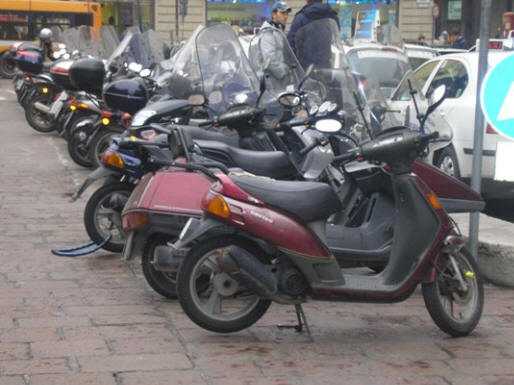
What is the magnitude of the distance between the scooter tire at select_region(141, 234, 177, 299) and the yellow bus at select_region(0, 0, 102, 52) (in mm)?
29774

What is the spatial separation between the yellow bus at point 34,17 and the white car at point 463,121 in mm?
24768

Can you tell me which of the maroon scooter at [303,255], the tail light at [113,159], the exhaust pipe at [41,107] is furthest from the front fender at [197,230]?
the exhaust pipe at [41,107]

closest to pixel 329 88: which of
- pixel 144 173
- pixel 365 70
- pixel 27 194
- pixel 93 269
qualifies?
pixel 144 173

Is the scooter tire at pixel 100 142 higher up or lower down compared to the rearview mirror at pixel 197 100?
lower down

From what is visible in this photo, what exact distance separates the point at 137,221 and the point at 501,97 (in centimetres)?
228

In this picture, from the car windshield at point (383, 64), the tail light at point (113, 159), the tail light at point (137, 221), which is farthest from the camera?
the car windshield at point (383, 64)

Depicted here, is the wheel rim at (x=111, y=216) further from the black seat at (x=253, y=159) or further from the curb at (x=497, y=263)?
the curb at (x=497, y=263)

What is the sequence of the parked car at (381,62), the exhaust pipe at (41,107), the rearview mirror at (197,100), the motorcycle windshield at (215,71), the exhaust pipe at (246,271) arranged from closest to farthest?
the exhaust pipe at (246,271) < the rearview mirror at (197,100) < the motorcycle windshield at (215,71) < the parked car at (381,62) < the exhaust pipe at (41,107)

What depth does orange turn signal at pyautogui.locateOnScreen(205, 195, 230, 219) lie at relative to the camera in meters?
5.35

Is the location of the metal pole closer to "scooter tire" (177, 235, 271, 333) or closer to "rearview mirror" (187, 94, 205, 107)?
"scooter tire" (177, 235, 271, 333)

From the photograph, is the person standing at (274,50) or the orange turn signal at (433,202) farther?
the person standing at (274,50)

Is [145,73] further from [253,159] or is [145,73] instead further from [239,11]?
[239,11]

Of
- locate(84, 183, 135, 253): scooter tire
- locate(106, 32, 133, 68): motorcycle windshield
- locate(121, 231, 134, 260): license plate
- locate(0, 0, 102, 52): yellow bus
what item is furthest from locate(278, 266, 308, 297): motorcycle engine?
locate(0, 0, 102, 52): yellow bus

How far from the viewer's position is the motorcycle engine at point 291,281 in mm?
5426
